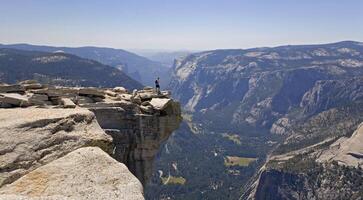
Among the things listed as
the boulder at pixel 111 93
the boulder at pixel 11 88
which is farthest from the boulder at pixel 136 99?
the boulder at pixel 11 88

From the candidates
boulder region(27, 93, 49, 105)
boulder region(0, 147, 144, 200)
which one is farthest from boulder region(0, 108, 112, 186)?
boulder region(27, 93, 49, 105)

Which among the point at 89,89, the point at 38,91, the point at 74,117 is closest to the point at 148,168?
the point at 89,89

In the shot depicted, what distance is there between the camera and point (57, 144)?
25734 mm

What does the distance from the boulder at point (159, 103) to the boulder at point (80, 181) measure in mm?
24878

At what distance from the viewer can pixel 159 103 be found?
4859 cm

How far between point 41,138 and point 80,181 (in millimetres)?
6437

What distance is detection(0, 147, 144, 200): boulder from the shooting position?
19688mm

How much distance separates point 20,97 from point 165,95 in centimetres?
1675

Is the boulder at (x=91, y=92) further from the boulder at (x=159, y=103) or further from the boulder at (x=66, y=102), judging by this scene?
the boulder at (x=159, y=103)

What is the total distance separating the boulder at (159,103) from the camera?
48.1 metres

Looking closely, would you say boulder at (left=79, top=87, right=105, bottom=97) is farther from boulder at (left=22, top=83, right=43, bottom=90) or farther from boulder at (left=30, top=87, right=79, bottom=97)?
boulder at (left=22, top=83, right=43, bottom=90)

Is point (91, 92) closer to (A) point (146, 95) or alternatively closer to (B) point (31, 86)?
(B) point (31, 86)

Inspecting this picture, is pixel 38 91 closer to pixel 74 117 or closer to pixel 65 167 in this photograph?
pixel 74 117

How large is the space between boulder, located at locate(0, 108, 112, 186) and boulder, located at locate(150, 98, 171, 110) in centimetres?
1871
